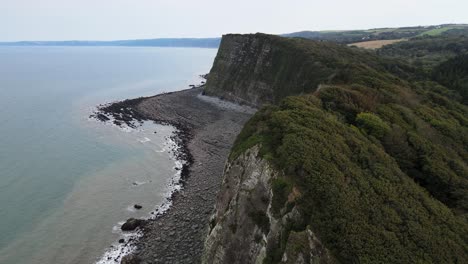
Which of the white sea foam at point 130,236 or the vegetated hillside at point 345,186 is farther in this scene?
the white sea foam at point 130,236

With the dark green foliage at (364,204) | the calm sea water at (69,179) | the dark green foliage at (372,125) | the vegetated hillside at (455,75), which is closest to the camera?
the dark green foliage at (364,204)

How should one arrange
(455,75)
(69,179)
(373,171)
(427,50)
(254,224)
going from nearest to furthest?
1. (373,171)
2. (254,224)
3. (69,179)
4. (455,75)
5. (427,50)

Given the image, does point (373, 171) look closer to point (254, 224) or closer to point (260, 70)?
point (254, 224)

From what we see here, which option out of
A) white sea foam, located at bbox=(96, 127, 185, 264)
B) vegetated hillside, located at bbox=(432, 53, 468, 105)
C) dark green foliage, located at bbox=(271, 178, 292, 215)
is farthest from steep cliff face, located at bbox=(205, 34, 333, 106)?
dark green foliage, located at bbox=(271, 178, 292, 215)

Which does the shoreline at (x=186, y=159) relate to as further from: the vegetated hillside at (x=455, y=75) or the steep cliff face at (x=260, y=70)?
the vegetated hillside at (x=455, y=75)

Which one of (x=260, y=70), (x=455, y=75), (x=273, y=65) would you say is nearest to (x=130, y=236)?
(x=455, y=75)

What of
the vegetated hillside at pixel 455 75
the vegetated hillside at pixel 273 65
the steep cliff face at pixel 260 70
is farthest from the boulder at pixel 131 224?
the vegetated hillside at pixel 455 75
